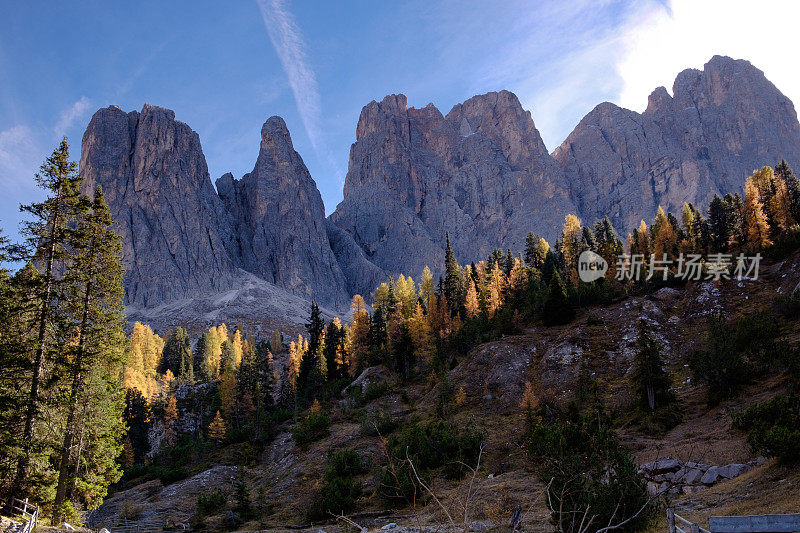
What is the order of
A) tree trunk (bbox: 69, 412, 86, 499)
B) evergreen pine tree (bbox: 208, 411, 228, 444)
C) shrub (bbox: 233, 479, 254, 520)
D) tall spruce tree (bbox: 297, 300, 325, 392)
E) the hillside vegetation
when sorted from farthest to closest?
tall spruce tree (bbox: 297, 300, 325, 392) → evergreen pine tree (bbox: 208, 411, 228, 444) → shrub (bbox: 233, 479, 254, 520) → tree trunk (bbox: 69, 412, 86, 499) → the hillside vegetation

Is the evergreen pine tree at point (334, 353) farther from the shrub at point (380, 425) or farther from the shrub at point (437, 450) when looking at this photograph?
the shrub at point (437, 450)

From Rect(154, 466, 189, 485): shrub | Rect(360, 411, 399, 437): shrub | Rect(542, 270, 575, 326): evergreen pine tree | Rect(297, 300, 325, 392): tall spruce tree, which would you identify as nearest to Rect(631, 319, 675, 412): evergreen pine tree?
Rect(360, 411, 399, 437): shrub

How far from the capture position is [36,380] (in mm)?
18344

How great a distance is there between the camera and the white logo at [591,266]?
62.4 m

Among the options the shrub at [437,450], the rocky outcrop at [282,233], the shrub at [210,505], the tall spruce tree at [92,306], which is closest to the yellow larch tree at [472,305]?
the shrub at [437,450]

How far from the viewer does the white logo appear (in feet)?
205

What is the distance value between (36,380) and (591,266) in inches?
2469

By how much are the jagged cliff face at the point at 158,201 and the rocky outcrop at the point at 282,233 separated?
12.9 meters

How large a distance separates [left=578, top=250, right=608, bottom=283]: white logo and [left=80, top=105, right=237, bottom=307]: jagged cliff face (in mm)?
134236

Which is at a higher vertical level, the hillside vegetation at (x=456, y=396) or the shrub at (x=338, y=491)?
the hillside vegetation at (x=456, y=396)

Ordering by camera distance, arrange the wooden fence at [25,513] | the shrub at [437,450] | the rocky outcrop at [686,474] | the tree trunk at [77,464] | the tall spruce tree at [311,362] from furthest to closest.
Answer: the tall spruce tree at [311,362]
the shrub at [437,450]
the tree trunk at [77,464]
the rocky outcrop at [686,474]
the wooden fence at [25,513]

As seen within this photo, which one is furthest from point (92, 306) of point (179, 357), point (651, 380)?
point (179, 357)

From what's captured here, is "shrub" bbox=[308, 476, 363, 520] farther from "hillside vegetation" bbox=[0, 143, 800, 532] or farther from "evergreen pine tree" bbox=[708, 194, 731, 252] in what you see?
"evergreen pine tree" bbox=[708, 194, 731, 252]

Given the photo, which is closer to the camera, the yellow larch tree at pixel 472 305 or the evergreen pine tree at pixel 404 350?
the evergreen pine tree at pixel 404 350
